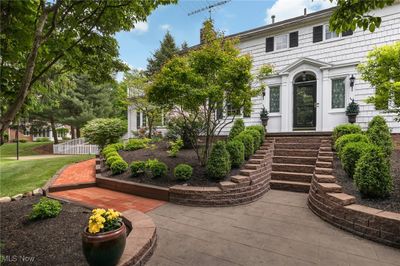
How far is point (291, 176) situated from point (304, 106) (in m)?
4.77

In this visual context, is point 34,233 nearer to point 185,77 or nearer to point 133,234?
point 133,234

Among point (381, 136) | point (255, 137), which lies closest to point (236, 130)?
point (255, 137)

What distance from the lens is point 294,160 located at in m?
7.39

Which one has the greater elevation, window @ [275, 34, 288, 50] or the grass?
window @ [275, 34, 288, 50]

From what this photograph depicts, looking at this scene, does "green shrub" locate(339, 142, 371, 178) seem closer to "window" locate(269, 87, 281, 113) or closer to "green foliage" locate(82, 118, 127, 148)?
"window" locate(269, 87, 281, 113)

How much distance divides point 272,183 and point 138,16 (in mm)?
5498

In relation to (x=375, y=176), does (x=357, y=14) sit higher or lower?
higher

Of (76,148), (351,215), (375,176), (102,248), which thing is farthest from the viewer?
(76,148)

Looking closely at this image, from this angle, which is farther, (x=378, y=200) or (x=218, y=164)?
(x=218, y=164)

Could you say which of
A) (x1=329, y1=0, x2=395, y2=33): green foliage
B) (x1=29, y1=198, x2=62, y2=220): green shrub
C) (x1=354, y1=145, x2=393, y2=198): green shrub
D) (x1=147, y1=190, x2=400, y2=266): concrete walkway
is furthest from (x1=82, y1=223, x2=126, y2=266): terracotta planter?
(x1=354, y1=145, x2=393, y2=198): green shrub

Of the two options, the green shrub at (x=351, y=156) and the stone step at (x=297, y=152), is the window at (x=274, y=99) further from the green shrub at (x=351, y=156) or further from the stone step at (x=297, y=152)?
the green shrub at (x=351, y=156)

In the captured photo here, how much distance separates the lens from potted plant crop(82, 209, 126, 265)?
2.46m

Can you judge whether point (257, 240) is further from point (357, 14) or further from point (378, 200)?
point (357, 14)

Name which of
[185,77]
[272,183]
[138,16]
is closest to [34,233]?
[138,16]
